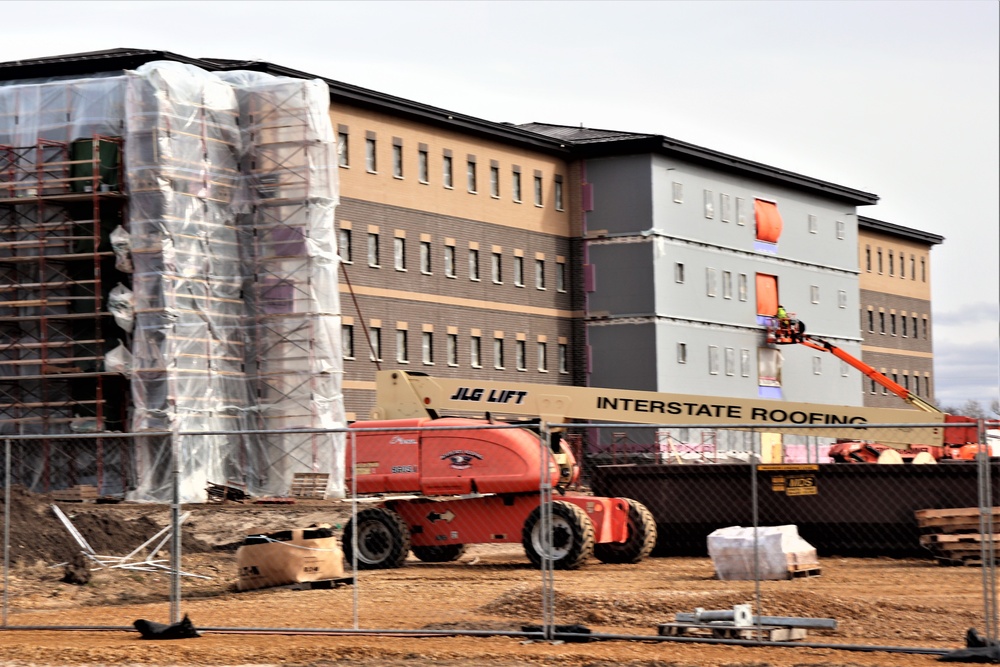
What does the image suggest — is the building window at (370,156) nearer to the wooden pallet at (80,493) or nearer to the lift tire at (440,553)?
the wooden pallet at (80,493)

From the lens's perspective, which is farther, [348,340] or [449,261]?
[449,261]

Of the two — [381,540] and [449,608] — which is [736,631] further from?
[381,540]

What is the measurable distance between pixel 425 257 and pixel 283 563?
40.4 m

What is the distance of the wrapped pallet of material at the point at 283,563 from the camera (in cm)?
2467

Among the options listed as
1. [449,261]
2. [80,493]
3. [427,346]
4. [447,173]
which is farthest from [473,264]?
[80,493]

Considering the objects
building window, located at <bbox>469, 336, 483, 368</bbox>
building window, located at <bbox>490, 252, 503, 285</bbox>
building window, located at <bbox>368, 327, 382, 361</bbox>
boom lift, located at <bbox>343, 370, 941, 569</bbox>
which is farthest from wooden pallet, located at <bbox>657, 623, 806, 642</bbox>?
building window, located at <bbox>490, 252, 503, 285</bbox>

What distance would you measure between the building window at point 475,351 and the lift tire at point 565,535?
1558 inches

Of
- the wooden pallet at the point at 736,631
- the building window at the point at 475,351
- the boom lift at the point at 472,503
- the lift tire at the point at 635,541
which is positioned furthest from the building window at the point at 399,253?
the wooden pallet at the point at 736,631

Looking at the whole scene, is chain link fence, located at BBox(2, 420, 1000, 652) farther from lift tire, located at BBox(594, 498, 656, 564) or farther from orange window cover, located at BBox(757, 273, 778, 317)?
orange window cover, located at BBox(757, 273, 778, 317)

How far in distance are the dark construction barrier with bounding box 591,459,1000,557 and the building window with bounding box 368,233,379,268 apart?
31.8 m

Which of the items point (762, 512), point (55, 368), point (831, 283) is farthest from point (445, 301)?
point (762, 512)

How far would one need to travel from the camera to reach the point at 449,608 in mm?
21562

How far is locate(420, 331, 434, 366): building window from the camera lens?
210 ft

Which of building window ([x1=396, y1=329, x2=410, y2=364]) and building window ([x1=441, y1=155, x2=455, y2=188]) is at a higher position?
building window ([x1=441, y1=155, x2=455, y2=188])
